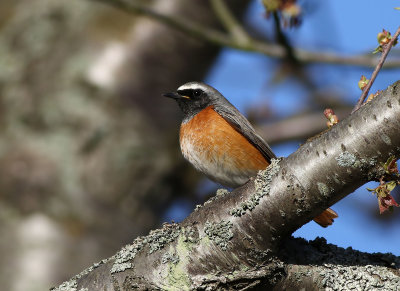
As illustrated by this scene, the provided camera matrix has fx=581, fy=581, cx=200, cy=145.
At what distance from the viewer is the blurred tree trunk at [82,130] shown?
7215 mm

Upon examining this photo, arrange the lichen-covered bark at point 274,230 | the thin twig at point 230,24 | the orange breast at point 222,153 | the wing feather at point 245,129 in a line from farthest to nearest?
1. the thin twig at point 230,24
2. the wing feather at point 245,129
3. the orange breast at point 222,153
4. the lichen-covered bark at point 274,230

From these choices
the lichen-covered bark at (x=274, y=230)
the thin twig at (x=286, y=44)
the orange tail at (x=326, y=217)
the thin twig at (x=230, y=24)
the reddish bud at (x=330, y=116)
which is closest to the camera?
the lichen-covered bark at (x=274, y=230)

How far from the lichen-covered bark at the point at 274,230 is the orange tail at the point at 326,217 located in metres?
1.18

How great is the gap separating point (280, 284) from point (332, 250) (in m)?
0.57

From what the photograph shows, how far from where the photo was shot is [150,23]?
8.71 meters

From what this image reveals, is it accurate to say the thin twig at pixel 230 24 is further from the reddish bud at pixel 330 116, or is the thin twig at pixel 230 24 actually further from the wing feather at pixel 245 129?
the reddish bud at pixel 330 116

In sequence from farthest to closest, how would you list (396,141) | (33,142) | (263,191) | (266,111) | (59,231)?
(266,111) → (33,142) → (59,231) → (263,191) → (396,141)

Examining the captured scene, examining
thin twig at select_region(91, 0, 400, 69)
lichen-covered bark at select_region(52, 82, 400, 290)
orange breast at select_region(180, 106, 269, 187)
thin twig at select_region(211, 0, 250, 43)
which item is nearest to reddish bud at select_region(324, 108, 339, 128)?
lichen-covered bark at select_region(52, 82, 400, 290)

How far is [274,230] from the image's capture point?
3.74 metres

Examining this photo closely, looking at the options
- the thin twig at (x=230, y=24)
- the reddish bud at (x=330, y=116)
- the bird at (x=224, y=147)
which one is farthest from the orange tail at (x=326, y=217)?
the thin twig at (x=230, y=24)

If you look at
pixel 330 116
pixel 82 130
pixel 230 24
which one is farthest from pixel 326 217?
pixel 82 130

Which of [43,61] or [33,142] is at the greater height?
[43,61]

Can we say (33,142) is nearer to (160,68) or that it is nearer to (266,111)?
(160,68)

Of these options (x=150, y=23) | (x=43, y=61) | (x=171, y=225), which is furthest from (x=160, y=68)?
(x=171, y=225)
